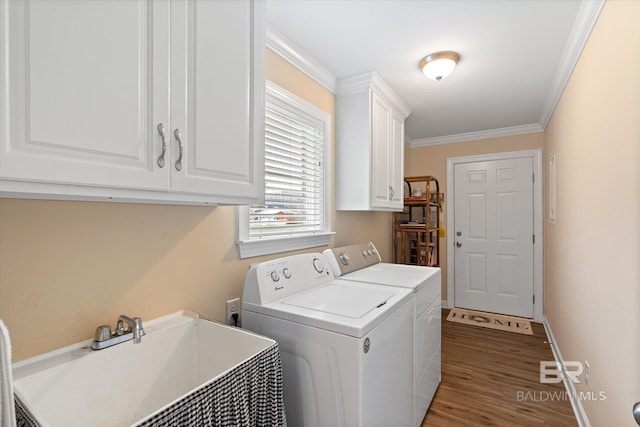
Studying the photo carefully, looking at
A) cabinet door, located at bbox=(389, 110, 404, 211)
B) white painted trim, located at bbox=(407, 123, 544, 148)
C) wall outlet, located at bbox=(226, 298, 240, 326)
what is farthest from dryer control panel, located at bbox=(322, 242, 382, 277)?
white painted trim, located at bbox=(407, 123, 544, 148)

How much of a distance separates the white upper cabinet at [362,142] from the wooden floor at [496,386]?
57.3 inches

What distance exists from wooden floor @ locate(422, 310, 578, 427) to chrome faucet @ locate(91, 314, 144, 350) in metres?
1.79

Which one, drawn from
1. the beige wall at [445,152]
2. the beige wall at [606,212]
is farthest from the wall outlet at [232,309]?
the beige wall at [445,152]

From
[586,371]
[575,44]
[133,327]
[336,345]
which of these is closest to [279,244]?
[336,345]

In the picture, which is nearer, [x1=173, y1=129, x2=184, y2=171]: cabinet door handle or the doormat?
[x1=173, y1=129, x2=184, y2=171]: cabinet door handle

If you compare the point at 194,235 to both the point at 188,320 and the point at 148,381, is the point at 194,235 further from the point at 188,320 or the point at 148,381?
the point at 148,381

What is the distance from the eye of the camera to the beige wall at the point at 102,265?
940mm

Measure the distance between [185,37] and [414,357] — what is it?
1803 mm

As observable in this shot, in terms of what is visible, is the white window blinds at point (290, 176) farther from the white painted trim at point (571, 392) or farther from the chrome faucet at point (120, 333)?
the white painted trim at point (571, 392)

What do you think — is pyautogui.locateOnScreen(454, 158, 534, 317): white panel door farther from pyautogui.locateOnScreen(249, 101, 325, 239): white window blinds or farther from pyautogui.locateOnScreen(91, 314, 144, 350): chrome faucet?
pyautogui.locateOnScreen(91, 314, 144, 350): chrome faucet

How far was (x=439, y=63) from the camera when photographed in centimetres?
208

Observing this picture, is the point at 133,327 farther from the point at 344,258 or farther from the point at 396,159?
the point at 396,159

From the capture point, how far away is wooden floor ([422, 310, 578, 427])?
2027 millimetres

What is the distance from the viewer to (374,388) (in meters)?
1.29
